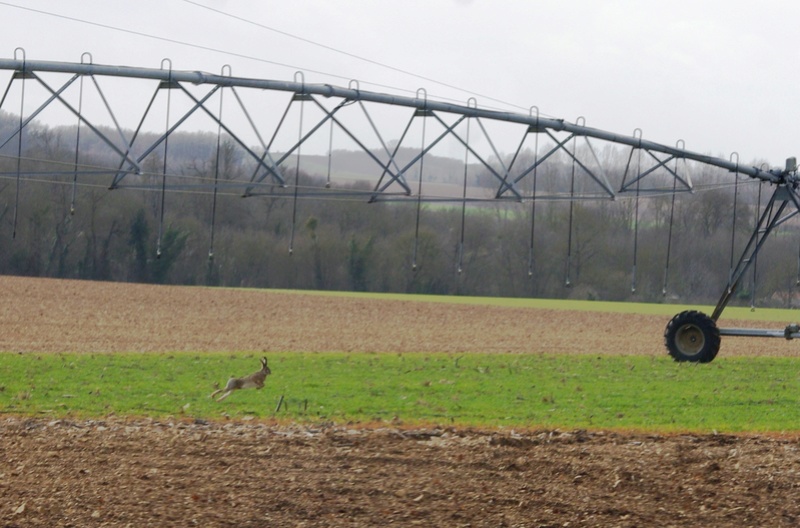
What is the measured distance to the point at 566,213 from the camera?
66.6 meters

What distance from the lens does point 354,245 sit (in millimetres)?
74688

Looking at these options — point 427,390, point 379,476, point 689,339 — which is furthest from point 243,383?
point 689,339

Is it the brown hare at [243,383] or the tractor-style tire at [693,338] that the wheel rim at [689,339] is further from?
the brown hare at [243,383]

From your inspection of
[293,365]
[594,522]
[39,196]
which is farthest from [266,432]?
[39,196]

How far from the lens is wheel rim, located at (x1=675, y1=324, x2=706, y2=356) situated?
24.9m

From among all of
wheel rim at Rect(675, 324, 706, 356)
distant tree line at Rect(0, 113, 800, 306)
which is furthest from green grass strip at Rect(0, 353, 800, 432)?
distant tree line at Rect(0, 113, 800, 306)

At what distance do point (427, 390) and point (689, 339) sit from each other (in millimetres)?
9020

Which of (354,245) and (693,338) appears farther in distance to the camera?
(354,245)

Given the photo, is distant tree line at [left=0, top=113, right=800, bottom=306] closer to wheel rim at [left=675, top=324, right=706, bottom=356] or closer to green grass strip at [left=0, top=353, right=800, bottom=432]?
wheel rim at [left=675, top=324, right=706, bottom=356]

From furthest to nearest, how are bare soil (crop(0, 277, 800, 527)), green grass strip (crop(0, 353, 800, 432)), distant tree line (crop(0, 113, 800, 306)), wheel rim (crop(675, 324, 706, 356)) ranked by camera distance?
distant tree line (crop(0, 113, 800, 306)), wheel rim (crop(675, 324, 706, 356)), green grass strip (crop(0, 353, 800, 432)), bare soil (crop(0, 277, 800, 527))

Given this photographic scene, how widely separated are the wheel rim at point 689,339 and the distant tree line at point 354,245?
34248mm

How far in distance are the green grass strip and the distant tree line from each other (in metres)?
36.4

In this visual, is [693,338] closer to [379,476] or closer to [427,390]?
[427,390]

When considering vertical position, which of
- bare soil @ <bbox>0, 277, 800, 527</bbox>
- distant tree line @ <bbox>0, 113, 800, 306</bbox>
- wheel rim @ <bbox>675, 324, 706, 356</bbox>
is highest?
distant tree line @ <bbox>0, 113, 800, 306</bbox>
